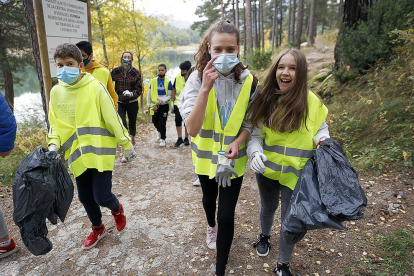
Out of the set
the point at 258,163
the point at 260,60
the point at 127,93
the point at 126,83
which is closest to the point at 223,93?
the point at 258,163

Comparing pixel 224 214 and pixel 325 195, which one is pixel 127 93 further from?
pixel 325 195

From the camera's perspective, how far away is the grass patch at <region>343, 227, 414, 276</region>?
210cm

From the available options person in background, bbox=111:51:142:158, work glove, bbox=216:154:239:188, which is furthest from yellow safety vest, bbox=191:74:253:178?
person in background, bbox=111:51:142:158

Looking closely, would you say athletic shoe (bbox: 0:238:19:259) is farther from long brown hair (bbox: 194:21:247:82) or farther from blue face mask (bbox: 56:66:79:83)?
long brown hair (bbox: 194:21:247:82)

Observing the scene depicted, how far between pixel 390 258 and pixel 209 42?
252 centimetres

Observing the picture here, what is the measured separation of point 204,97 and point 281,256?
5.13 feet

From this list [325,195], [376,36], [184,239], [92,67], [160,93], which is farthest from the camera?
[160,93]

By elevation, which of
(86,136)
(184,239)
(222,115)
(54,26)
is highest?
(54,26)

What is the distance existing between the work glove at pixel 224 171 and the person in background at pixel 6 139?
2.10 metres

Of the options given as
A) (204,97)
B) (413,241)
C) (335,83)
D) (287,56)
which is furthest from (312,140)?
(335,83)

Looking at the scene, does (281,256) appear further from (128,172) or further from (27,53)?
(27,53)

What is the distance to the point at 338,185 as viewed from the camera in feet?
5.37

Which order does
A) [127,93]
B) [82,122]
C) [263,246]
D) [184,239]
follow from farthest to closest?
[127,93], [184,239], [263,246], [82,122]

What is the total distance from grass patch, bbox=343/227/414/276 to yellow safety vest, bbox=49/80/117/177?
2.55 metres
